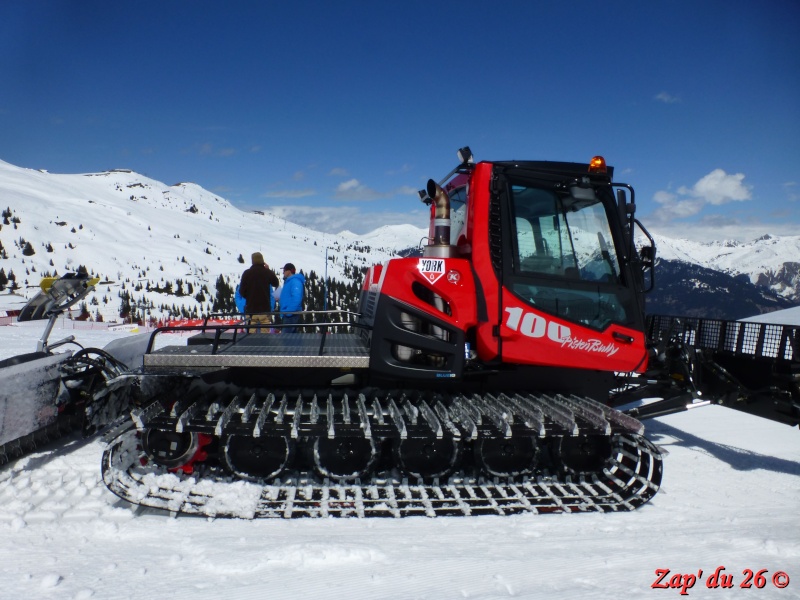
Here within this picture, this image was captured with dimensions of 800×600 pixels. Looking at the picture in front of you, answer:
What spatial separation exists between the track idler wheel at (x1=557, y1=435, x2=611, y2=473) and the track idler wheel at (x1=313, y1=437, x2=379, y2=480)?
143cm

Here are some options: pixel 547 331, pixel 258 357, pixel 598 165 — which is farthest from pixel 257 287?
pixel 598 165

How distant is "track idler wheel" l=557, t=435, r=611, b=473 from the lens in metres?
4.35

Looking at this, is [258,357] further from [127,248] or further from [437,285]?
[127,248]

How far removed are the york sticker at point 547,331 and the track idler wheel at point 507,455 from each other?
0.77m

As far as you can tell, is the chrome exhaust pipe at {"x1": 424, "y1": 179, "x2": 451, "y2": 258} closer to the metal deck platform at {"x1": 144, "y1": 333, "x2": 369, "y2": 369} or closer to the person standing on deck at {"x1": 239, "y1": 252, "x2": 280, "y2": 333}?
the metal deck platform at {"x1": 144, "y1": 333, "x2": 369, "y2": 369}

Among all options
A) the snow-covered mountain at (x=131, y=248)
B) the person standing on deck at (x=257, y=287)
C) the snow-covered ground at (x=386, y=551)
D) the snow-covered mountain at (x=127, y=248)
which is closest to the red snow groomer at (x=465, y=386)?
the snow-covered ground at (x=386, y=551)

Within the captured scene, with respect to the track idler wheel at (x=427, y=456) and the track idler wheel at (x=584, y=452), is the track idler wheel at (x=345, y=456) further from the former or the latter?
the track idler wheel at (x=584, y=452)

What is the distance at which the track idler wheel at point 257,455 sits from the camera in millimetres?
4191

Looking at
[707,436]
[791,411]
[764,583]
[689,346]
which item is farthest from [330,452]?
[707,436]

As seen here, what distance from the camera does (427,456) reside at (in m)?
4.29

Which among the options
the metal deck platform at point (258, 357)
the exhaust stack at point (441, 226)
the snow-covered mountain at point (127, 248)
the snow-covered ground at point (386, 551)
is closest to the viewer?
the snow-covered ground at point (386, 551)

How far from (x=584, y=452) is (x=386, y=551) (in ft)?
6.18

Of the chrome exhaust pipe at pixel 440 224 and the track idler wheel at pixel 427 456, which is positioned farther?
the chrome exhaust pipe at pixel 440 224

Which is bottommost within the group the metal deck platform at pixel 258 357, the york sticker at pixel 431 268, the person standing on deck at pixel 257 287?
the metal deck platform at pixel 258 357
